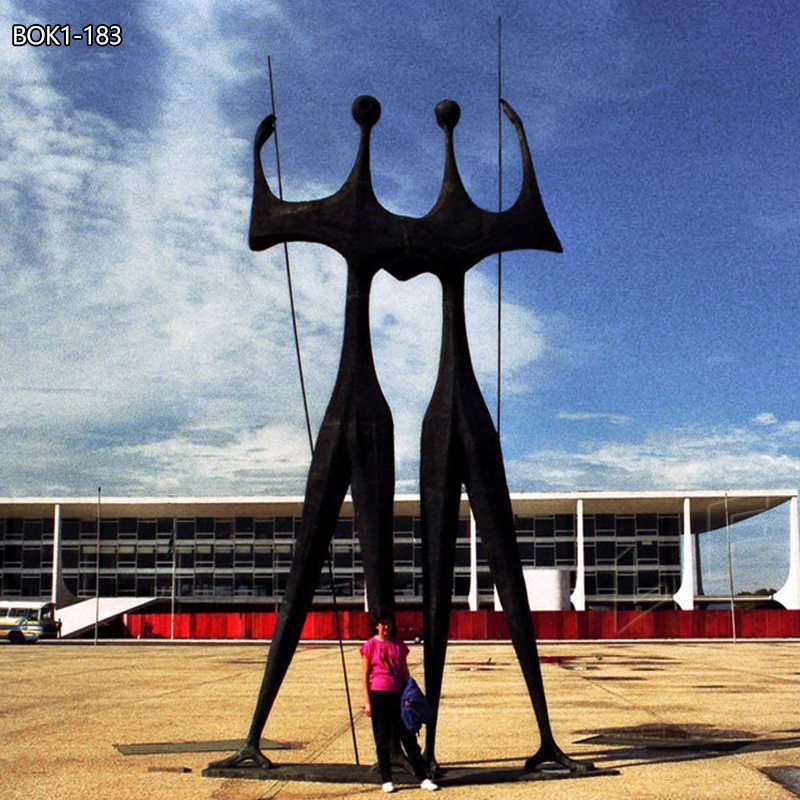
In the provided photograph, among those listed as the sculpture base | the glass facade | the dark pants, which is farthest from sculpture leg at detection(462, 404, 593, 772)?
the glass facade

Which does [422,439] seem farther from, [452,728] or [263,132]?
[452,728]

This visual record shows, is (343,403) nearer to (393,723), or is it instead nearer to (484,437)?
(484,437)

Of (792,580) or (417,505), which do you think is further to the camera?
(417,505)

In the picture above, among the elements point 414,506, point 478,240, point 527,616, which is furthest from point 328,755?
point 414,506

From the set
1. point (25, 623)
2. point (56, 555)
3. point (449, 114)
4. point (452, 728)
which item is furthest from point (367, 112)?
point (56, 555)

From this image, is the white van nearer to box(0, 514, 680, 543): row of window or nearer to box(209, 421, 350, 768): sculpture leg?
box(0, 514, 680, 543): row of window

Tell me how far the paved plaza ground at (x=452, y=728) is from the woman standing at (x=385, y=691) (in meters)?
0.26

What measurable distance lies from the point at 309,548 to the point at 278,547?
65.3 metres

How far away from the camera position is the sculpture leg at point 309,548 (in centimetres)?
1038

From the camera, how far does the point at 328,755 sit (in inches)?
440

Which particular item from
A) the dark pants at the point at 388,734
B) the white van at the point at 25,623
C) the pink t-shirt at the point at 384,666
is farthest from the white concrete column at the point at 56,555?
the pink t-shirt at the point at 384,666

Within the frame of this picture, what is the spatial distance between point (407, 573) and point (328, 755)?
198ft

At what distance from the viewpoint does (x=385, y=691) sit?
9.14 meters

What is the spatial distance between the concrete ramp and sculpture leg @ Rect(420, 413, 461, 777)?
167 feet
